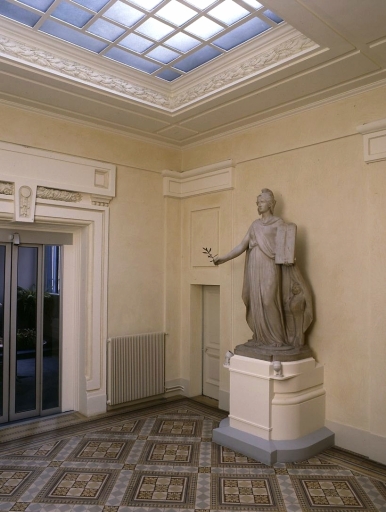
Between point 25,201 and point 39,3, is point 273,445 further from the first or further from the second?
point 39,3

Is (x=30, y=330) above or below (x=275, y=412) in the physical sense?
above

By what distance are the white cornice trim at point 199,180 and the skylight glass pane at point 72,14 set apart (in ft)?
8.36

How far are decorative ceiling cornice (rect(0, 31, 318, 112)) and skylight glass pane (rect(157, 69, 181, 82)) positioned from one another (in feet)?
0.61

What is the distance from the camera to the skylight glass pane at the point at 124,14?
159 inches

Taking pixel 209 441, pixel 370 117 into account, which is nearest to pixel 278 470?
pixel 209 441

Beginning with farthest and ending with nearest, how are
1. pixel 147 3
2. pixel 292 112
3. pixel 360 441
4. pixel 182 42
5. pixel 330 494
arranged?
1. pixel 292 112
2. pixel 182 42
3. pixel 360 441
4. pixel 147 3
5. pixel 330 494

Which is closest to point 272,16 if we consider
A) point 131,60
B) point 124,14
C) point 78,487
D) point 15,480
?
point 124,14

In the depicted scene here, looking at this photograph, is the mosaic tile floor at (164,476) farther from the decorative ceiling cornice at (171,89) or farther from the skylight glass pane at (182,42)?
the skylight glass pane at (182,42)

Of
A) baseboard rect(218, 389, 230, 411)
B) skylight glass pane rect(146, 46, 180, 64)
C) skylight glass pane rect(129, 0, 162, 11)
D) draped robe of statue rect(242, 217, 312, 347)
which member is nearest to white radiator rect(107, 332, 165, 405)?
baseboard rect(218, 389, 230, 411)

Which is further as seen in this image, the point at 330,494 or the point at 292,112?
the point at 292,112

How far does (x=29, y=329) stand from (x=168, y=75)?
3.72 metres

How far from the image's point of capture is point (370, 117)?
14.9 feet

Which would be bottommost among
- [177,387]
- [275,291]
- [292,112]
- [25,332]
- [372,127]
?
[177,387]

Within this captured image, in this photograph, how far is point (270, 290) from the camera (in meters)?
4.64
